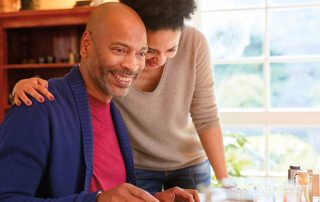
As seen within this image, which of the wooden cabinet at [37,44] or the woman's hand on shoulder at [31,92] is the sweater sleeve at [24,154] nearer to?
the woman's hand on shoulder at [31,92]

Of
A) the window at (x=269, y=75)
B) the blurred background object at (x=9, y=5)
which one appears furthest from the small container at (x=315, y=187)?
the blurred background object at (x=9, y=5)

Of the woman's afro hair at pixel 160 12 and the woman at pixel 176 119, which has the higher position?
the woman's afro hair at pixel 160 12

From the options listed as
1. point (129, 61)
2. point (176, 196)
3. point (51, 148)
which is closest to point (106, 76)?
point (129, 61)

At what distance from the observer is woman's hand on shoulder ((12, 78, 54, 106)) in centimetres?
114

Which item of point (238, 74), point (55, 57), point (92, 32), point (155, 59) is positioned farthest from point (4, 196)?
point (55, 57)

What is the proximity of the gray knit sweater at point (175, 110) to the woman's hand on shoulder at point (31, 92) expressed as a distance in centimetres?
52

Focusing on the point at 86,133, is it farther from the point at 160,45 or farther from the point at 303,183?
the point at 303,183

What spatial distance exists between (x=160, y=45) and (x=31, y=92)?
0.45m

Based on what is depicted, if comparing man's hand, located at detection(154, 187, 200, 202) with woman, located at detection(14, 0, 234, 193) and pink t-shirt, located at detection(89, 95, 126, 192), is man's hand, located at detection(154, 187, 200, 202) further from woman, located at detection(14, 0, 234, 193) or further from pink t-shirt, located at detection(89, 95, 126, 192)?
woman, located at detection(14, 0, 234, 193)

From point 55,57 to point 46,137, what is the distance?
2528 mm

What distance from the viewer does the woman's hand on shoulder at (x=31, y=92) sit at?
1139 millimetres

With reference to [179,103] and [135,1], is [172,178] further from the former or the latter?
[135,1]

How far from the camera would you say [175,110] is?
5.74ft

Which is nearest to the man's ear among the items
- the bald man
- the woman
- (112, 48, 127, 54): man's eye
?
the bald man
